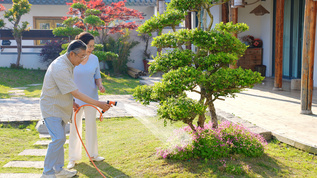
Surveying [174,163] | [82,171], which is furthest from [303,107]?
[82,171]

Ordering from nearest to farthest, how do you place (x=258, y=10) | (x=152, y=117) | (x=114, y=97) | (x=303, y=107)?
(x=303, y=107) < (x=152, y=117) < (x=114, y=97) < (x=258, y=10)

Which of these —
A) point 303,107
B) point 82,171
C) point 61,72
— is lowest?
point 82,171

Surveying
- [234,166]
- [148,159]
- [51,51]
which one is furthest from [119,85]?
[234,166]

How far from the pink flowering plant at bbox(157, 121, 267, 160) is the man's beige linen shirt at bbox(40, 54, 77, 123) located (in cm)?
128

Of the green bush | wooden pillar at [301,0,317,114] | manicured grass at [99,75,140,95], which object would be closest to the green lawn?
wooden pillar at [301,0,317,114]

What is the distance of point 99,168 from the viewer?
155 inches

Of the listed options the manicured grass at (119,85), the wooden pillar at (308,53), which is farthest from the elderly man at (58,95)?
the manicured grass at (119,85)

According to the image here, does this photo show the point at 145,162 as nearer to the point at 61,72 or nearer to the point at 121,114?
the point at 61,72

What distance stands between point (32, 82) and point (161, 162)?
9.73 m

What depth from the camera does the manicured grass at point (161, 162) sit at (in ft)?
11.7

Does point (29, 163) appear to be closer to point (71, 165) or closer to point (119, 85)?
point (71, 165)

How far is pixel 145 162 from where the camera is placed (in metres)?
3.96

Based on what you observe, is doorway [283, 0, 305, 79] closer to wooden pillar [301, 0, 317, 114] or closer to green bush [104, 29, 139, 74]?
wooden pillar [301, 0, 317, 114]

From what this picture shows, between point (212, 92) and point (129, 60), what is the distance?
1159 cm
